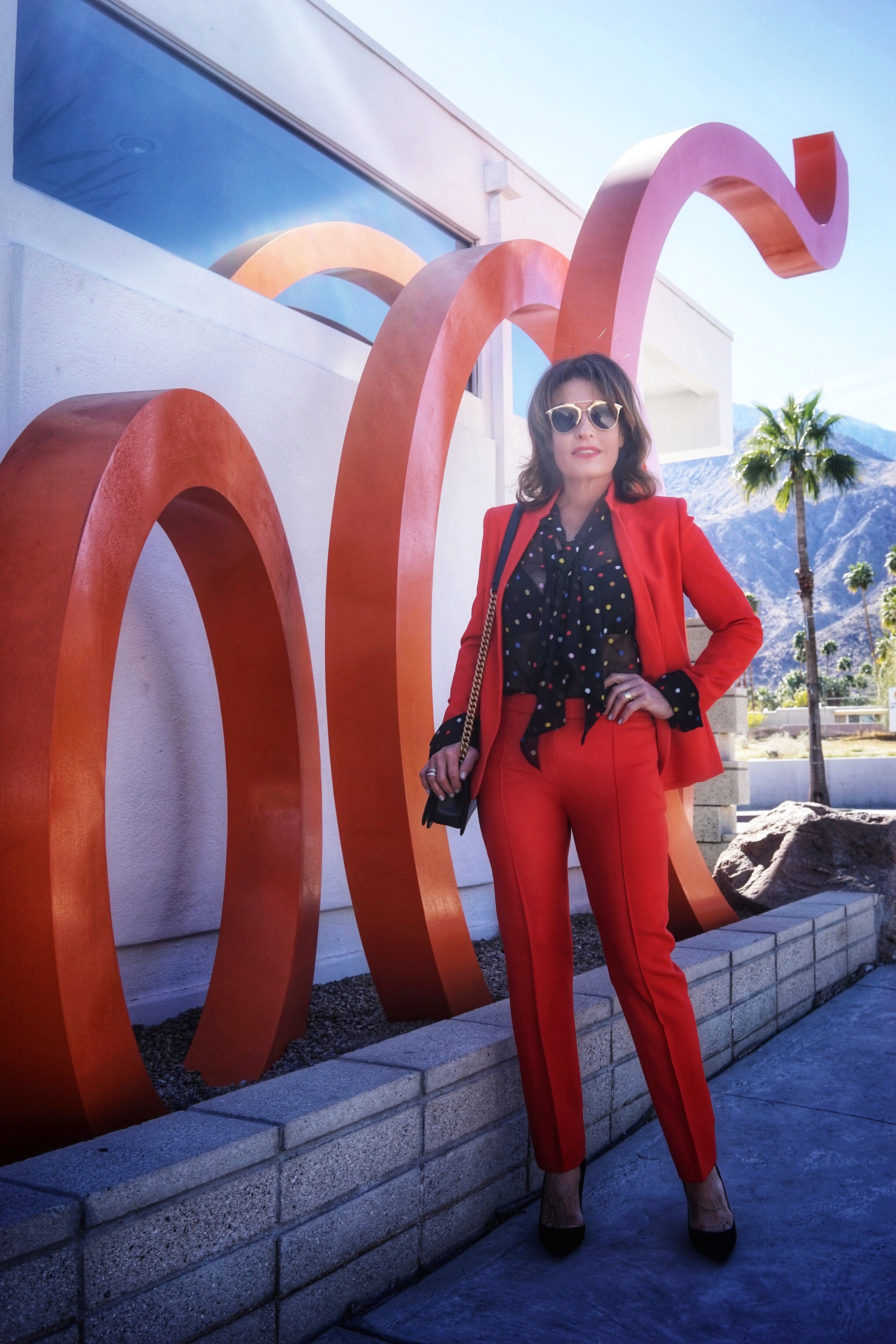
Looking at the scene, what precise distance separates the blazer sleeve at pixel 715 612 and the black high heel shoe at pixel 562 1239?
1.41 m

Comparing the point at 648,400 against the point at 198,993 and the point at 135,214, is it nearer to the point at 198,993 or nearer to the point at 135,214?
the point at 135,214

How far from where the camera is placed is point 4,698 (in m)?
2.55

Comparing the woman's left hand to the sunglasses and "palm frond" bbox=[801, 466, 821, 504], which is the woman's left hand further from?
"palm frond" bbox=[801, 466, 821, 504]

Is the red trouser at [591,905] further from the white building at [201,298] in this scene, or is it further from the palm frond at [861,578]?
the palm frond at [861,578]

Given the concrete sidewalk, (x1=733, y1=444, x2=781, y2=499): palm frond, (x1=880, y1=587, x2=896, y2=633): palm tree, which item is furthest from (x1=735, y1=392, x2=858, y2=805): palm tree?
(x1=880, y1=587, x2=896, y2=633): palm tree

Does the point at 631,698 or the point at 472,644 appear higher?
the point at 472,644

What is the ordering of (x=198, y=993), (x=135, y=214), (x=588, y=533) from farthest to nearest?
(x=135, y=214) < (x=198, y=993) < (x=588, y=533)

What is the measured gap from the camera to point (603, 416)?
2873 millimetres

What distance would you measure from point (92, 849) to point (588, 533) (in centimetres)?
154

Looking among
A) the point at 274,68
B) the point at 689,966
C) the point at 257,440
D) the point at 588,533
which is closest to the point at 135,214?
the point at 257,440

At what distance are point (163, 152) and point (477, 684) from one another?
3.73m

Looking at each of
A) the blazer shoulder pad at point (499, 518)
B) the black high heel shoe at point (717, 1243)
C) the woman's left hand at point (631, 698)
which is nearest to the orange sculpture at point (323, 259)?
the blazer shoulder pad at point (499, 518)

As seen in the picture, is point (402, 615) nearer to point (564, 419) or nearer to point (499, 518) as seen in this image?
point (499, 518)

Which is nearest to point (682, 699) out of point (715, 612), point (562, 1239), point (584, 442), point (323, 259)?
point (715, 612)
